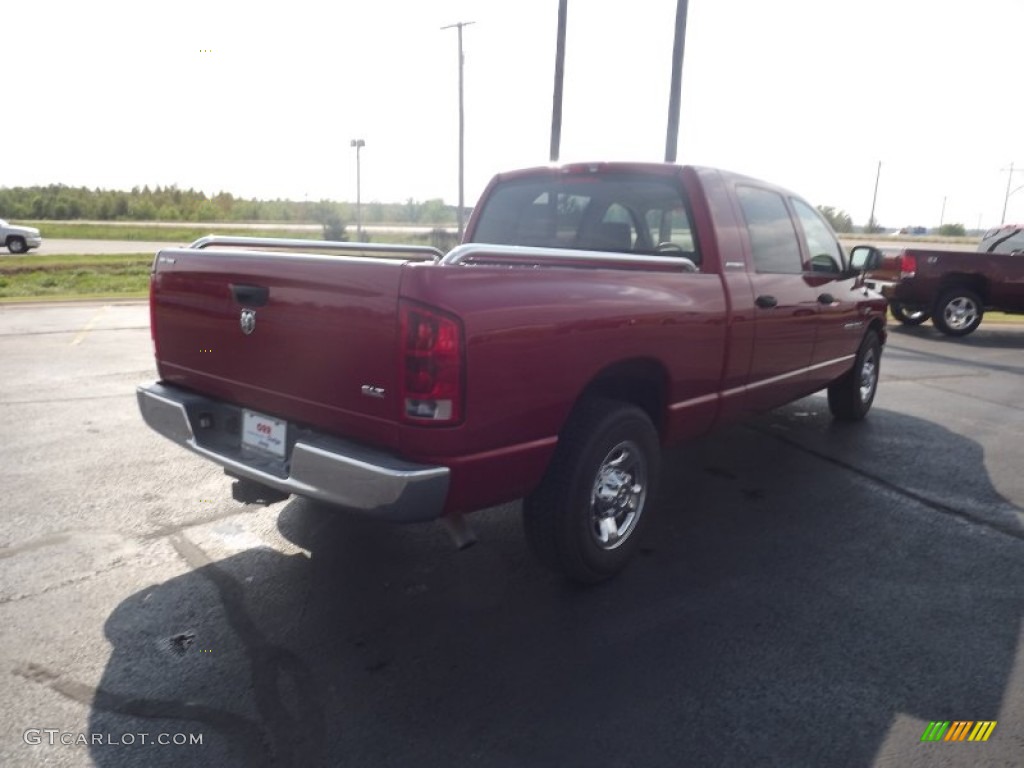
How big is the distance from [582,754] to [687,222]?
2766mm

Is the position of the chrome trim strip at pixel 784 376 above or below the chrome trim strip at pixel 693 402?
below

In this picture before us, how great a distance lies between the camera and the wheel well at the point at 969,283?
40.0 ft

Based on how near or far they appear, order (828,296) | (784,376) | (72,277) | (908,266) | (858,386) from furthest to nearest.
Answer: (72,277) → (908,266) → (858,386) → (828,296) → (784,376)

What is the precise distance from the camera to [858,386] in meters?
6.47

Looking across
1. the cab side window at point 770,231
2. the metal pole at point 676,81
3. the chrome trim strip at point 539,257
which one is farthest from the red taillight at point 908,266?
the chrome trim strip at point 539,257

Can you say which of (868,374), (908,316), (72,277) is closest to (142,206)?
(72,277)

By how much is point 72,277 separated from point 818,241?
763 inches

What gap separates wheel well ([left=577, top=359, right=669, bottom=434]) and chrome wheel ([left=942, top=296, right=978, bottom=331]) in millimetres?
10563

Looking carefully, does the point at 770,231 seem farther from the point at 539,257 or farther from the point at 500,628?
the point at 500,628

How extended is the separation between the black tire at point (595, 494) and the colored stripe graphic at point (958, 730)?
1391mm

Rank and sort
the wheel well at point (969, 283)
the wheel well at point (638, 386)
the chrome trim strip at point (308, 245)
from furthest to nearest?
the wheel well at point (969, 283) → the chrome trim strip at point (308, 245) → the wheel well at point (638, 386)

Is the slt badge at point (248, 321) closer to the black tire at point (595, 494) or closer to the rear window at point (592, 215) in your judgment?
the black tire at point (595, 494)

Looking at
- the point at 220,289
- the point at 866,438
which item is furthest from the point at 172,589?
the point at 866,438

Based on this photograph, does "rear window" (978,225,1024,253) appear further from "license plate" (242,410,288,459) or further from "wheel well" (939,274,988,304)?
"license plate" (242,410,288,459)
